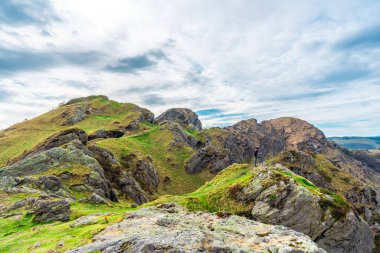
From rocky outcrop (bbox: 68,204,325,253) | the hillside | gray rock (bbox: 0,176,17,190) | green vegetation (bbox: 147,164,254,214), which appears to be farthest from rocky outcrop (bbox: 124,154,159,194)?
rocky outcrop (bbox: 68,204,325,253)

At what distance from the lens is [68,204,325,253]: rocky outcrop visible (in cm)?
1800

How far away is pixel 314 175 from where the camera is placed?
273ft

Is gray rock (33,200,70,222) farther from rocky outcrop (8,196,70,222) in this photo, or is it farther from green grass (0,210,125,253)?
green grass (0,210,125,253)

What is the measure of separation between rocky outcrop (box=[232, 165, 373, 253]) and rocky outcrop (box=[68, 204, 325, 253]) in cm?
1161

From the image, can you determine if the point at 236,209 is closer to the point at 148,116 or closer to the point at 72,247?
the point at 72,247

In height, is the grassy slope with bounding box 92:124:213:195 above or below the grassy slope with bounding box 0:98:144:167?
below

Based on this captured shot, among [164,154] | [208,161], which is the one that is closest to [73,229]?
[208,161]

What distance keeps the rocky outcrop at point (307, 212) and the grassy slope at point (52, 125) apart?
93.1 m

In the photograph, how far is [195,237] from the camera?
63.0 ft

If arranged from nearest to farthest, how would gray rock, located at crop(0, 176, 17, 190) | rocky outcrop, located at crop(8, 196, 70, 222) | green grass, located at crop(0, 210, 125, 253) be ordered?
green grass, located at crop(0, 210, 125, 253) → rocky outcrop, located at crop(8, 196, 70, 222) → gray rock, located at crop(0, 176, 17, 190)

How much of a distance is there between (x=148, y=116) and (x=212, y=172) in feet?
260

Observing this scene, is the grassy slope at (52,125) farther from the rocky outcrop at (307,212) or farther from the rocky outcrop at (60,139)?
the rocky outcrop at (307,212)

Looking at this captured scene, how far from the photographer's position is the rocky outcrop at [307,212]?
111 ft

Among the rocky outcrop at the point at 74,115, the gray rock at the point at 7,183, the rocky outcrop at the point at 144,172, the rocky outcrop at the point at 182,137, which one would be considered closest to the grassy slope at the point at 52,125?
the rocky outcrop at the point at 74,115
